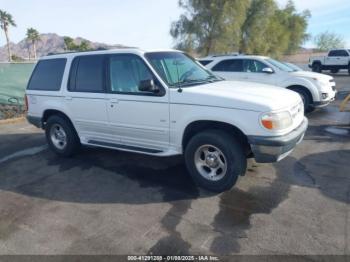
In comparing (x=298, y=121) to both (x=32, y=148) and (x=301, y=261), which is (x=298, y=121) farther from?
(x=32, y=148)

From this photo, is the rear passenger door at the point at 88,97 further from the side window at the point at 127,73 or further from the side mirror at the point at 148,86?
the side mirror at the point at 148,86

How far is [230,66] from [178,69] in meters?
Result: 5.70

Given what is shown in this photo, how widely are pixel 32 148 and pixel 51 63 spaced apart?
211 centimetres

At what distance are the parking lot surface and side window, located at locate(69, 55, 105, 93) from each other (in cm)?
142

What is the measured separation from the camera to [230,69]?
33.4ft

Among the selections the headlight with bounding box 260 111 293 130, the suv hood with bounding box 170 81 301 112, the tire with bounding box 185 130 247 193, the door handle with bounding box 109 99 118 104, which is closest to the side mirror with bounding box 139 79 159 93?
the suv hood with bounding box 170 81 301 112

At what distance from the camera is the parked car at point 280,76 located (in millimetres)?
9023

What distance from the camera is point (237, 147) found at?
4148 mm

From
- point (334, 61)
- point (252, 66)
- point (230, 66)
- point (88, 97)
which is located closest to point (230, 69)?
point (230, 66)

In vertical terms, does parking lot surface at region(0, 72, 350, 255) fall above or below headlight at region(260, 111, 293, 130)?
below

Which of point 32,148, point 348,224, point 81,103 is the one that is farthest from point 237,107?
point 32,148

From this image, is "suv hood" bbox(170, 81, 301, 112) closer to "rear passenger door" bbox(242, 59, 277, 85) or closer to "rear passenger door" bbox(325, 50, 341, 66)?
"rear passenger door" bbox(242, 59, 277, 85)

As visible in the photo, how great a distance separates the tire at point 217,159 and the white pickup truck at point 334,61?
23692 millimetres

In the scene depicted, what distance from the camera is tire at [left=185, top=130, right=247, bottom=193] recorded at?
4125 mm
